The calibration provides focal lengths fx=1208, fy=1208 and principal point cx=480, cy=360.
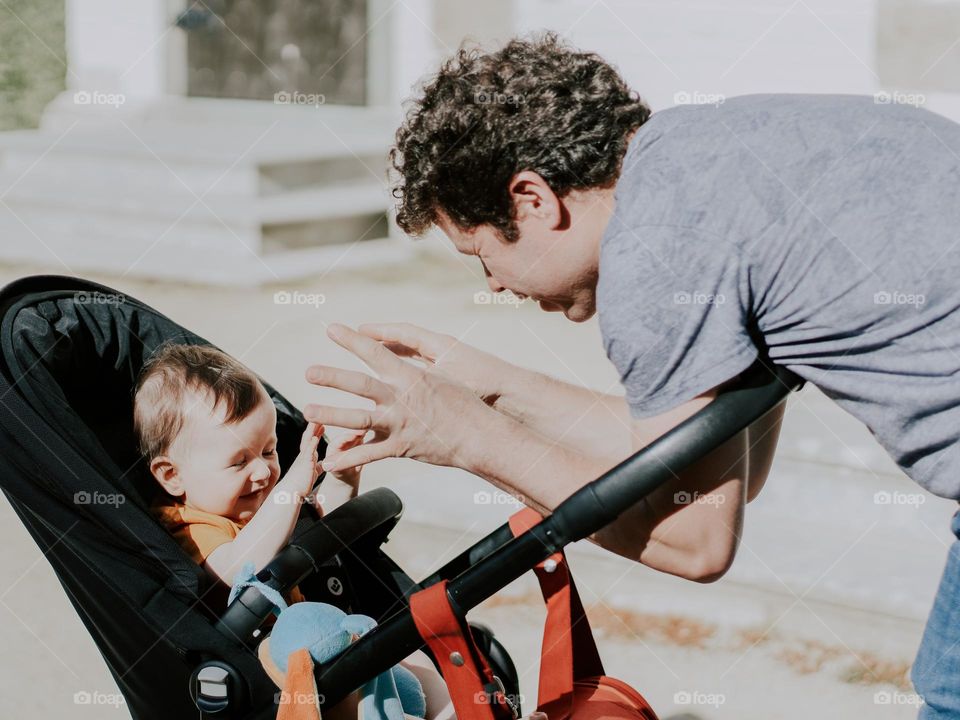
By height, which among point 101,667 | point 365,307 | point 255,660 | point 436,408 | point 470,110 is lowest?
point 365,307

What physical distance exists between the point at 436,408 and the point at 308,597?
0.60m

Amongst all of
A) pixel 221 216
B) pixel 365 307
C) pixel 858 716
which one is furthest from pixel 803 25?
pixel 858 716

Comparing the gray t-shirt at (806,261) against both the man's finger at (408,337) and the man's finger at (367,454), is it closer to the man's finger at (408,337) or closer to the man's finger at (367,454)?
the man's finger at (367,454)

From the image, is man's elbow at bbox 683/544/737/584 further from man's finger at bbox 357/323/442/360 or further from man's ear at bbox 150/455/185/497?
man's ear at bbox 150/455/185/497

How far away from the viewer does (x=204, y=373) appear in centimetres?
226

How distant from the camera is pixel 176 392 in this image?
2.24 m

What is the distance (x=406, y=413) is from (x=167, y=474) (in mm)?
650

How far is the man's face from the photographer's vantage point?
1905 millimetres

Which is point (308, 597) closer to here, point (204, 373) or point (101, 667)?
point (204, 373)

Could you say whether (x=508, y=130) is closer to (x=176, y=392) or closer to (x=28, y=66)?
(x=176, y=392)

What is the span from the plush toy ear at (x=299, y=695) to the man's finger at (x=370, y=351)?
46 cm

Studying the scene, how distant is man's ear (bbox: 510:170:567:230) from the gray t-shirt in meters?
0.21

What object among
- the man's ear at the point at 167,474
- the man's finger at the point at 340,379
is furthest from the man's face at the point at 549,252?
the man's ear at the point at 167,474

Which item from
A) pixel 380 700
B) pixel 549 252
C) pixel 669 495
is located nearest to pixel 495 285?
pixel 549 252
